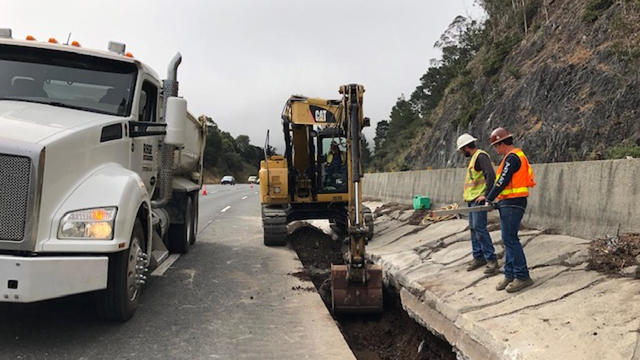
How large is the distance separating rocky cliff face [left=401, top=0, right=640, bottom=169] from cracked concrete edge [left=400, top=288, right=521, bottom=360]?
1339 centimetres

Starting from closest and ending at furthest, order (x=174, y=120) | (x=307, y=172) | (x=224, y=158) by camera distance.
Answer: (x=174, y=120)
(x=307, y=172)
(x=224, y=158)

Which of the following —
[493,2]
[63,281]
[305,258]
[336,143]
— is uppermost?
[493,2]

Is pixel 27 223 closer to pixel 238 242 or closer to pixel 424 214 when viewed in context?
pixel 238 242

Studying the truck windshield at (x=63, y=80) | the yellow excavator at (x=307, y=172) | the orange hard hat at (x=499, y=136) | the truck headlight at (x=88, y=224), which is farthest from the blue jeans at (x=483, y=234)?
the truck windshield at (x=63, y=80)

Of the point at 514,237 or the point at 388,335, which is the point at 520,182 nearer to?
the point at 514,237

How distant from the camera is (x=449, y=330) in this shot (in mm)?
5305

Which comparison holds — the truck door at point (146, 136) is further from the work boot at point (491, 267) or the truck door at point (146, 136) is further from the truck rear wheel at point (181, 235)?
the work boot at point (491, 267)

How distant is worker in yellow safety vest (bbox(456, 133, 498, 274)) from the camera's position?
253 inches

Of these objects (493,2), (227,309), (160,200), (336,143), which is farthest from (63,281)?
(493,2)

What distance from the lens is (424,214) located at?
12047 millimetres

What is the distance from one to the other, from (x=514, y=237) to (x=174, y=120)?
4.07m

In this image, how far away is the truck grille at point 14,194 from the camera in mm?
4148

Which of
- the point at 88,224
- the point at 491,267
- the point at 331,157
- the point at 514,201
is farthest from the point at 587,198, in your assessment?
the point at 88,224

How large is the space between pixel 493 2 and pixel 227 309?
138 feet
